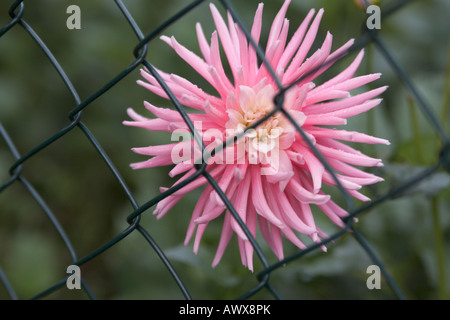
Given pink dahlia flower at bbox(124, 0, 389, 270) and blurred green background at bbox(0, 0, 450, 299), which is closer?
pink dahlia flower at bbox(124, 0, 389, 270)

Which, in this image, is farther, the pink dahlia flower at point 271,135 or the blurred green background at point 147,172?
the blurred green background at point 147,172

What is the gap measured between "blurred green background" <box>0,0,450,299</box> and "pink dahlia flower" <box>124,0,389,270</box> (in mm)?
276

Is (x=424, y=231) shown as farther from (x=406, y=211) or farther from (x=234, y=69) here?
(x=234, y=69)

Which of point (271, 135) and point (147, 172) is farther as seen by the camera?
point (147, 172)

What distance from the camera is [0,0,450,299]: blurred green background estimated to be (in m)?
0.96

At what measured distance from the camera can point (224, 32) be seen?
56 cm

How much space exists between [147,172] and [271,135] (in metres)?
0.94

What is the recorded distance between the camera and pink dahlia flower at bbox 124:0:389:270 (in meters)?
0.52

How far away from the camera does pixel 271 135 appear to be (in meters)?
0.54

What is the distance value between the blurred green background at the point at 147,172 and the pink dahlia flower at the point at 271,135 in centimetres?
28

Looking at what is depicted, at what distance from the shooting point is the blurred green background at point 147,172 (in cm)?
96

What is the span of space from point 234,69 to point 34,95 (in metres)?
1.51

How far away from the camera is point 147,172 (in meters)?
1.45

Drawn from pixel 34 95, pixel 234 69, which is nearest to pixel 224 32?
pixel 234 69
